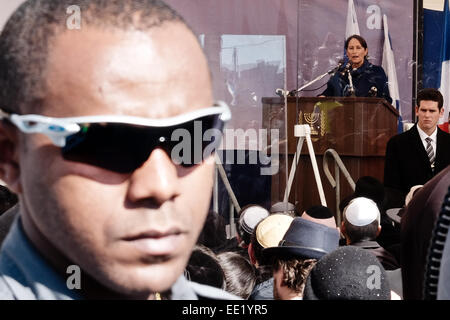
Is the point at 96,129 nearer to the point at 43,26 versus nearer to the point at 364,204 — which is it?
the point at 43,26

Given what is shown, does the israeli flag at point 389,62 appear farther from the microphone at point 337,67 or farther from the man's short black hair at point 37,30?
the man's short black hair at point 37,30

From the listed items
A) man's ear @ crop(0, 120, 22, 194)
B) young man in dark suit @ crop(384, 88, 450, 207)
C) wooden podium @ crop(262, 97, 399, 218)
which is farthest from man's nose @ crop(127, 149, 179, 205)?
wooden podium @ crop(262, 97, 399, 218)

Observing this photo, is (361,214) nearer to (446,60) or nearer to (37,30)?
(37,30)

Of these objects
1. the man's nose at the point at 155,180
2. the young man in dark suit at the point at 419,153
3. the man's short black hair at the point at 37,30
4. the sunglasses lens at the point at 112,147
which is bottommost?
the young man in dark suit at the point at 419,153

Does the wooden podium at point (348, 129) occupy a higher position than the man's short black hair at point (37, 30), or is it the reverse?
the man's short black hair at point (37, 30)

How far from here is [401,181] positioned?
369 centimetres

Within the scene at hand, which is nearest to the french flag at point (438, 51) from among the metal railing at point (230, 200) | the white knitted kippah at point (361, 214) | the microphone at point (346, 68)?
the microphone at point (346, 68)

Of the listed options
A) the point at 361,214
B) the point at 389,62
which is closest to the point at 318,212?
the point at 361,214

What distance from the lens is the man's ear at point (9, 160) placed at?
3.07ft

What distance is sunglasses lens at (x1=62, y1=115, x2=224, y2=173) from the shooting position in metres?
0.91

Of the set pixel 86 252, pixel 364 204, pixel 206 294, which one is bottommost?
pixel 364 204

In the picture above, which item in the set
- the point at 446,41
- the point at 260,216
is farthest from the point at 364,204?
the point at 446,41

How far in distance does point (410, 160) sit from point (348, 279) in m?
2.31

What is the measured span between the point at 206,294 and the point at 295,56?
339 centimetres
